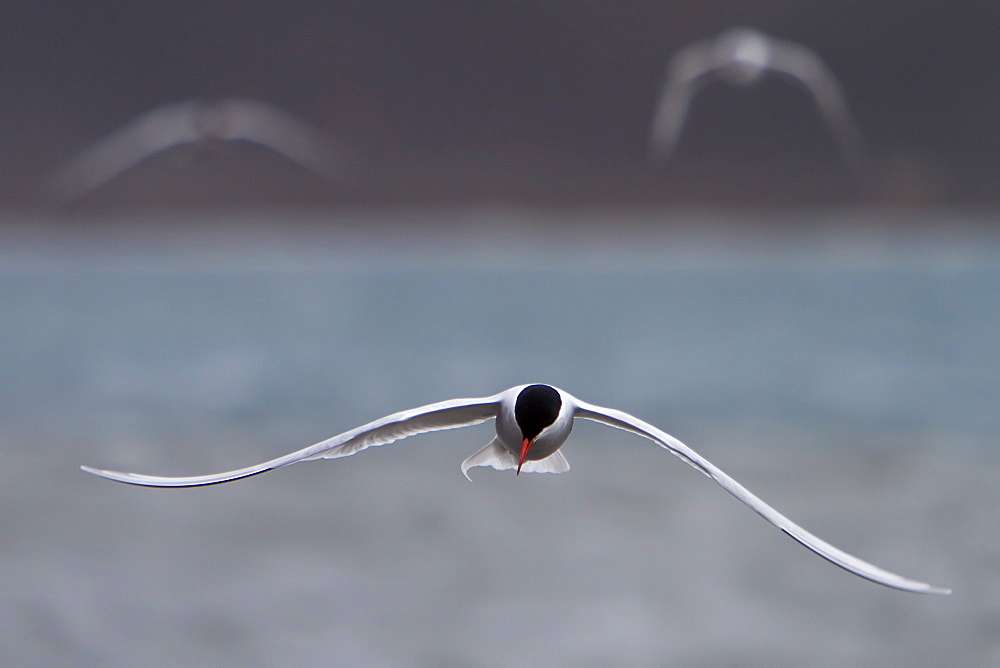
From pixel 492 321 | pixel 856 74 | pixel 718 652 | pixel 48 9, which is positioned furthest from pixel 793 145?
pixel 718 652

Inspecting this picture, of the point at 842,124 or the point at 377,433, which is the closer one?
the point at 377,433

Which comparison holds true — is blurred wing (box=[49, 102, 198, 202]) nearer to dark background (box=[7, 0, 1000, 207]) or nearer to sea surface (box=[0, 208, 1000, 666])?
dark background (box=[7, 0, 1000, 207])

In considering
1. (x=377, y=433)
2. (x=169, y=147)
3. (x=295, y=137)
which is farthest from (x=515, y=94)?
(x=377, y=433)

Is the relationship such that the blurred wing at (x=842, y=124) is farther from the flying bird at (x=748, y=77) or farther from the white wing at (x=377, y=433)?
the white wing at (x=377, y=433)

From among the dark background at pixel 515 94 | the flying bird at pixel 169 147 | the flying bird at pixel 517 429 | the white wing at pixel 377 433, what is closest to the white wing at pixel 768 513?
the flying bird at pixel 517 429

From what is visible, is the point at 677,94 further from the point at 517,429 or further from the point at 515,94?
the point at 515,94

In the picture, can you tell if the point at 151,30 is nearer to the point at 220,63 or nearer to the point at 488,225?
the point at 220,63

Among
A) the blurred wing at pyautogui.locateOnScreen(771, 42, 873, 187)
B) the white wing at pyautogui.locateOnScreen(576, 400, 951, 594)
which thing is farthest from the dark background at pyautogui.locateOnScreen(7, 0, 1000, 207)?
the white wing at pyautogui.locateOnScreen(576, 400, 951, 594)
